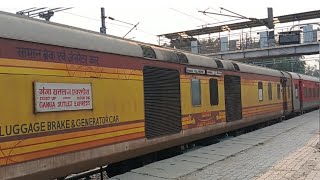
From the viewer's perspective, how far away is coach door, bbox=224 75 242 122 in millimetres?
12836

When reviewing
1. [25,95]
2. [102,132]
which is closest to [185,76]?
[102,132]

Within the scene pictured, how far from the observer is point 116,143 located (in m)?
7.14

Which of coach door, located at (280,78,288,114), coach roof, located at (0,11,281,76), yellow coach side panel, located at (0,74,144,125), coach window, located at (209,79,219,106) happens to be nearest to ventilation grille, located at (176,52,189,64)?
coach roof, located at (0,11,281,76)

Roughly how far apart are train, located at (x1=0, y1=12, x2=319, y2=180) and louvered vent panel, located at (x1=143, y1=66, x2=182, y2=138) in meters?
0.02

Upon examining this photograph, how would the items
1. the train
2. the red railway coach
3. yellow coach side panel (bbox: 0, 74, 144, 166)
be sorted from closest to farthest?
1. yellow coach side panel (bbox: 0, 74, 144, 166)
2. the train
3. the red railway coach

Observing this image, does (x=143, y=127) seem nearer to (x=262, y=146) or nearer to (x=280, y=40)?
(x=262, y=146)

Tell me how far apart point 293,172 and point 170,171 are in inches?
90.9

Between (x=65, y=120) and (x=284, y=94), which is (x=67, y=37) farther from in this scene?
(x=284, y=94)

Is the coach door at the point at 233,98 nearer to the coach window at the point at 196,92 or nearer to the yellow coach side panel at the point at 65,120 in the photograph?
the coach window at the point at 196,92

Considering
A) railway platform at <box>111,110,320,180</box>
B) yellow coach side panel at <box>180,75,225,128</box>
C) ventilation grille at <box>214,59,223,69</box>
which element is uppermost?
ventilation grille at <box>214,59,223,69</box>

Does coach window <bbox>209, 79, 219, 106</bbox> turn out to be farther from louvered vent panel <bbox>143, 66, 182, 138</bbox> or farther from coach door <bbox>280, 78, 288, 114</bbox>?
coach door <bbox>280, 78, 288, 114</bbox>

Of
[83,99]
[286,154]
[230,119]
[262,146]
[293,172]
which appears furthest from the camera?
[230,119]

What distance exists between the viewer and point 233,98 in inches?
525

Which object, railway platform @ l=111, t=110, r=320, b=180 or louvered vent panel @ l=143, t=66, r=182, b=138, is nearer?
railway platform @ l=111, t=110, r=320, b=180
